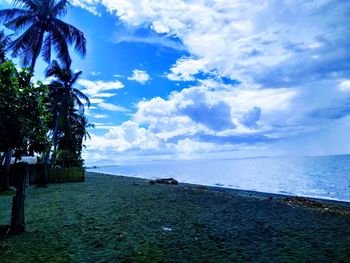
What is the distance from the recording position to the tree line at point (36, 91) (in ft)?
27.1

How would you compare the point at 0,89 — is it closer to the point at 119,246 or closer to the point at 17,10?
the point at 119,246

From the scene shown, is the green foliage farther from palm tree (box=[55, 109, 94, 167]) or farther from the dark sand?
palm tree (box=[55, 109, 94, 167])

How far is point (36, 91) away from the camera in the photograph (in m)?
8.87

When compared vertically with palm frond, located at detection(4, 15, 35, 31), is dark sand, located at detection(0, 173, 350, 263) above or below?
below

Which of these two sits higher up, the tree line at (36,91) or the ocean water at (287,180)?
the tree line at (36,91)

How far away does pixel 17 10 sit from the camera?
66.3 ft

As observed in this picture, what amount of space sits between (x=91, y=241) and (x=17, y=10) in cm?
1774

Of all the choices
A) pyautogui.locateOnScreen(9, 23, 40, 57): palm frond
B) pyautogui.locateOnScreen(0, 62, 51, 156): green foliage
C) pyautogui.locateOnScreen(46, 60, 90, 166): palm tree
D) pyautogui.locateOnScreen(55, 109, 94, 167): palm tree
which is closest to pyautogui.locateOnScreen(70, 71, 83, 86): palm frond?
pyautogui.locateOnScreen(46, 60, 90, 166): palm tree

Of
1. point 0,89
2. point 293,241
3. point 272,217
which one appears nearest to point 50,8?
point 0,89

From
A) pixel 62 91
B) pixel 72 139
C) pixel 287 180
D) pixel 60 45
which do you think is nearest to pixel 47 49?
pixel 60 45

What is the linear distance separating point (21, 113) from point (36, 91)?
821 mm

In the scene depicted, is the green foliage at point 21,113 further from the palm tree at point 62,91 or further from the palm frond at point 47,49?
the palm tree at point 62,91

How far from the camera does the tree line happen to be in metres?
8.27

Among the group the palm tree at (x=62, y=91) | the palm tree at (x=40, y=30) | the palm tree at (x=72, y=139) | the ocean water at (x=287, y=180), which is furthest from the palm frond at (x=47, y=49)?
A: the ocean water at (x=287, y=180)
